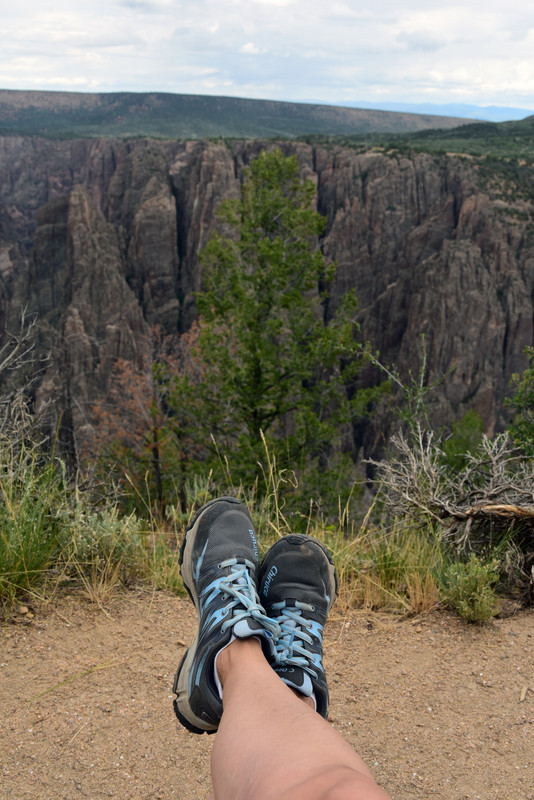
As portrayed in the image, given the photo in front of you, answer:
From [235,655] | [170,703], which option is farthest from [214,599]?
[170,703]

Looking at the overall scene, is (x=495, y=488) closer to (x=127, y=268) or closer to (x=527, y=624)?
(x=527, y=624)

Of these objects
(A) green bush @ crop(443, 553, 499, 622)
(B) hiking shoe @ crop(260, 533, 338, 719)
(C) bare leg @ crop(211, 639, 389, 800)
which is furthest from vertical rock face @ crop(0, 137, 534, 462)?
(C) bare leg @ crop(211, 639, 389, 800)

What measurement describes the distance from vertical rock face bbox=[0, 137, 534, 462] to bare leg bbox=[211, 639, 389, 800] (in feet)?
85.0

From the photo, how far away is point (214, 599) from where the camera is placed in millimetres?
1979

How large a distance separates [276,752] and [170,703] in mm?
999

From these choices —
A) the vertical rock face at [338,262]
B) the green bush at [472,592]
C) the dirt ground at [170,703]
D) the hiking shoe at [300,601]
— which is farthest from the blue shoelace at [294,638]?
the vertical rock face at [338,262]

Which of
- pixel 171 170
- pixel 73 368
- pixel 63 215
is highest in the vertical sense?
pixel 171 170

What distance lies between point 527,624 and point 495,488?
0.85 m

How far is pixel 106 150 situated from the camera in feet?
190

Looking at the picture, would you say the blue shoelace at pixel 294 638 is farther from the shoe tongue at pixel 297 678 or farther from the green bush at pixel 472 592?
the green bush at pixel 472 592

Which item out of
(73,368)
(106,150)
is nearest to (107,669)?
(73,368)

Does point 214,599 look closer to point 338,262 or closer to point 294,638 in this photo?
point 294,638

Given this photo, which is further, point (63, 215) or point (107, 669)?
point (63, 215)

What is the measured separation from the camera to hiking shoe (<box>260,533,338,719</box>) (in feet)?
5.95
